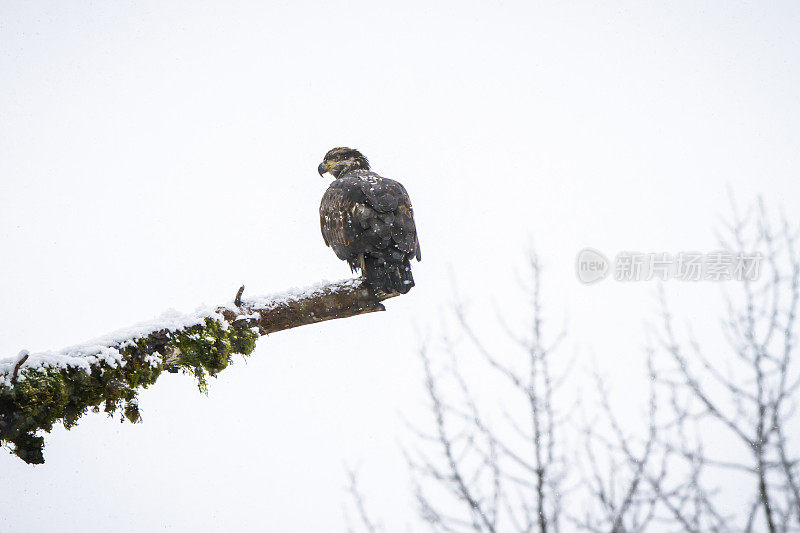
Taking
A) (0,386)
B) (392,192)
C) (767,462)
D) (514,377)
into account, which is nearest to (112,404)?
(0,386)

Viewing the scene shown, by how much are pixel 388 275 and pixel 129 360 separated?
2554 millimetres

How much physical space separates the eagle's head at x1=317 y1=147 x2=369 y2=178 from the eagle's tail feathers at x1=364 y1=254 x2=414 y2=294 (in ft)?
9.82

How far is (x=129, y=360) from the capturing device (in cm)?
341

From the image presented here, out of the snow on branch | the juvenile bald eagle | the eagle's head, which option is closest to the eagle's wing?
the juvenile bald eagle

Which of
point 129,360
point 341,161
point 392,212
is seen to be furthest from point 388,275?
point 341,161

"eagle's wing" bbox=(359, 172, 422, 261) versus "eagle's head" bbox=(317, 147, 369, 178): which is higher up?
"eagle's head" bbox=(317, 147, 369, 178)

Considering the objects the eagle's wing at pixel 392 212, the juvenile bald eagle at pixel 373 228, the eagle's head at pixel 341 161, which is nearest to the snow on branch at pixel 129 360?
the juvenile bald eagle at pixel 373 228

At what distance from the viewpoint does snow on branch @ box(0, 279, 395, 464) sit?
291cm

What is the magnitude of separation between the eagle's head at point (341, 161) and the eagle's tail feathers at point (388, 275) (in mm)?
2994

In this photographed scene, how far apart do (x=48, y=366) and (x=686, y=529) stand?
3.45 metres

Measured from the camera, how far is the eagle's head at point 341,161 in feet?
28.2

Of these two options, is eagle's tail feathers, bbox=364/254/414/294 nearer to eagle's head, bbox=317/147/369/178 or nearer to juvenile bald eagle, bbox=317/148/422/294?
juvenile bald eagle, bbox=317/148/422/294

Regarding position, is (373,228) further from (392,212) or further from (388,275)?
(388,275)

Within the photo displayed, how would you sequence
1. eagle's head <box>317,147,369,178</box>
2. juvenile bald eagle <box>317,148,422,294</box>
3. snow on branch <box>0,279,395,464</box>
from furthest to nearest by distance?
eagle's head <box>317,147,369,178</box> → juvenile bald eagle <box>317,148,422,294</box> → snow on branch <box>0,279,395,464</box>
